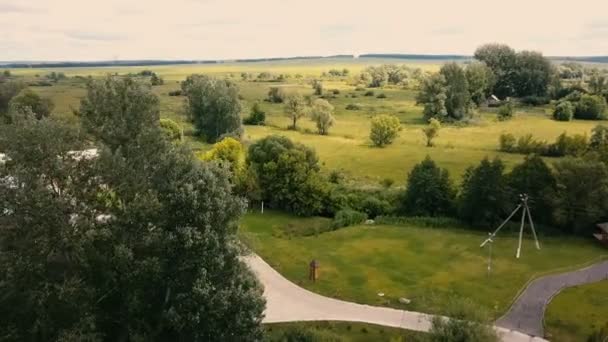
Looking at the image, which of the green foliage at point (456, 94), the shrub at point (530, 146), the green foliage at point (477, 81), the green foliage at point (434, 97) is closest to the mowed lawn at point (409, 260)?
the shrub at point (530, 146)

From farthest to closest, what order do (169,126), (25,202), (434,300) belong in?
(169,126), (434,300), (25,202)

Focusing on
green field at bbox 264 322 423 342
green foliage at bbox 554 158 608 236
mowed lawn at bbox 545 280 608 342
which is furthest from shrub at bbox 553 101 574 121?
green field at bbox 264 322 423 342

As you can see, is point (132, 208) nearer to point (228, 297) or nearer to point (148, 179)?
point (148, 179)

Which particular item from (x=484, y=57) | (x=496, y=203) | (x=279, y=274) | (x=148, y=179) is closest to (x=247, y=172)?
(x=279, y=274)

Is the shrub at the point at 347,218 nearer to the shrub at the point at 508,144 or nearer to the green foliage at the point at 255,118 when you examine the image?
the shrub at the point at 508,144

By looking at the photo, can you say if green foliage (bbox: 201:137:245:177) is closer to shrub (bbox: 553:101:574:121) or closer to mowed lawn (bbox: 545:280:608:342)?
mowed lawn (bbox: 545:280:608:342)

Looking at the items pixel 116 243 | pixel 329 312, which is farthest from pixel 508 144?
pixel 116 243
